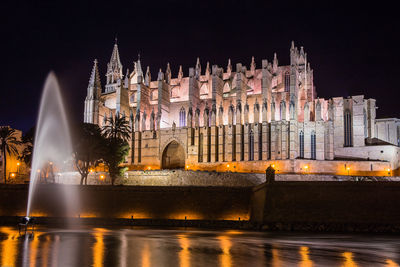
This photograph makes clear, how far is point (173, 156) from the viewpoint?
201 feet

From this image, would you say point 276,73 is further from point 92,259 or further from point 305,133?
point 92,259

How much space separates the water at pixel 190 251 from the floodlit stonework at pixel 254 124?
30.1 metres

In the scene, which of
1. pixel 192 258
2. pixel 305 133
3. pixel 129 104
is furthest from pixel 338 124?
pixel 192 258

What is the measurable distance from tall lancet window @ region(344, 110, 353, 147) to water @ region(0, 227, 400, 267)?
108 ft

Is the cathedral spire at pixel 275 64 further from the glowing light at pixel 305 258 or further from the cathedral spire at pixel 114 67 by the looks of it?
the glowing light at pixel 305 258

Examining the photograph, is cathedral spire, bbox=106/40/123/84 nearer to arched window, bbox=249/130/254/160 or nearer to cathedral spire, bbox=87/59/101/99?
cathedral spire, bbox=87/59/101/99

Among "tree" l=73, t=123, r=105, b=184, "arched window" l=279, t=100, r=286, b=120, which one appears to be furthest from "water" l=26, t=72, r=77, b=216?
"arched window" l=279, t=100, r=286, b=120

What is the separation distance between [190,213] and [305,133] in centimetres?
2265

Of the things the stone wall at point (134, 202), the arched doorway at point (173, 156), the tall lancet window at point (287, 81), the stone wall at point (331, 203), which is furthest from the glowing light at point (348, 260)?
the tall lancet window at point (287, 81)

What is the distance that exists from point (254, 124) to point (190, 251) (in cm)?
3870

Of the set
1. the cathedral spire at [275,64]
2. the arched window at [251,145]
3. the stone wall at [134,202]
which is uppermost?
the cathedral spire at [275,64]

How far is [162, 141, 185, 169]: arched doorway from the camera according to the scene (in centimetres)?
6072

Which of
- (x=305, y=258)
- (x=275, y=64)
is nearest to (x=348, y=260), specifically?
(x=305, y=258)

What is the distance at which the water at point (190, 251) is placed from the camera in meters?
15.1
